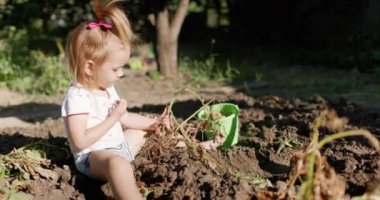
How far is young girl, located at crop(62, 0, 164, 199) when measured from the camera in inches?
140

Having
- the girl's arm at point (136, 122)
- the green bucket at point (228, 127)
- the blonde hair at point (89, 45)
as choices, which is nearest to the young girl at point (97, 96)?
the blonde hair at point (89, 45)

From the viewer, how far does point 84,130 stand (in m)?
3.55

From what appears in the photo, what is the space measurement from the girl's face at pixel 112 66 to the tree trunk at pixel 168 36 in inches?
143

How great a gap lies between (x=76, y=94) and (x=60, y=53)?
4789mm

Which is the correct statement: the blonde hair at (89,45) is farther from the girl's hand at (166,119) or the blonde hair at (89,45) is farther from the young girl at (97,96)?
the girl's hand at (166,119)

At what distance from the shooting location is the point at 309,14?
9352 millimetres

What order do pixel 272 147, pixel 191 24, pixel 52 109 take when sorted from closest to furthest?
1. pixel 272 147
2. pixel 52 109
3. pixel 191 24

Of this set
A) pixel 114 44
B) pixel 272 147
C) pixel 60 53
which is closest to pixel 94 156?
pixel 114 44

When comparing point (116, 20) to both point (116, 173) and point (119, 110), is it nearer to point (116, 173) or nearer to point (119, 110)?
point (119, 110)

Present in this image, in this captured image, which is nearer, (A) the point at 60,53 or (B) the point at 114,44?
(B) the point at 114,44

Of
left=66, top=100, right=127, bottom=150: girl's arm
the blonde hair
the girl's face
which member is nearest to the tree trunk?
the blonde hair

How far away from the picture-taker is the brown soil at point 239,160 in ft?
10.9

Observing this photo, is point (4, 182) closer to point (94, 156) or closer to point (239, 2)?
point (94, 156)

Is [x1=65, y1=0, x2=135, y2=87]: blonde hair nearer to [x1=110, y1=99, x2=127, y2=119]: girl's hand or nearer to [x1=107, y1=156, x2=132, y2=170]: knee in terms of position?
[x1=110, y1=99, x2=127, y2=119]: girl's hand
